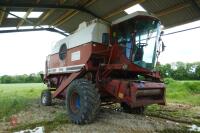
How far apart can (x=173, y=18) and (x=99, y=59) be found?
4.23 m

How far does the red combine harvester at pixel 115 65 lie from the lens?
8.27 m

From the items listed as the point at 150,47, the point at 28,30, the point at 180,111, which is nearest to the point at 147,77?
the point at 150,47

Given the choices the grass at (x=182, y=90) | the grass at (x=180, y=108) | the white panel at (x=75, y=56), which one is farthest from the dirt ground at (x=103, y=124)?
the grass at (x=182, y=90)

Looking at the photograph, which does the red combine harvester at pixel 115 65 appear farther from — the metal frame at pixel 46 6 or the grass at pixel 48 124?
the metal frame at pixel 46 6

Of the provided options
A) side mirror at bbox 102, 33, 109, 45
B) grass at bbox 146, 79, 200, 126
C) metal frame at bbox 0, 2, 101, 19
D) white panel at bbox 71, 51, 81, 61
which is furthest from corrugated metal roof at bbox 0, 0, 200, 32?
white panel at bbox 71, 51, 81, 61

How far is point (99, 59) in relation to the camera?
9711mm

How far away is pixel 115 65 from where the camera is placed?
8781 mm

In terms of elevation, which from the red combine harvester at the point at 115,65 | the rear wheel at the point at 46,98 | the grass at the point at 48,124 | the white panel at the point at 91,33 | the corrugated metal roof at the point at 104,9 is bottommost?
the grass at the point at 48,124

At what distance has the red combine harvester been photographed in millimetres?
8266

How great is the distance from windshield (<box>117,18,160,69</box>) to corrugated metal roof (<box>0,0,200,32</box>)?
215cm

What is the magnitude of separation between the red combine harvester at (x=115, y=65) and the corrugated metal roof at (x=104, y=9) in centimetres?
218

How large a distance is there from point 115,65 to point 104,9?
4.68 meters

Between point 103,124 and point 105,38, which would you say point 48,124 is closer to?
point 103,124

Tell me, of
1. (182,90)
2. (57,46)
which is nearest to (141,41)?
(57,46)
